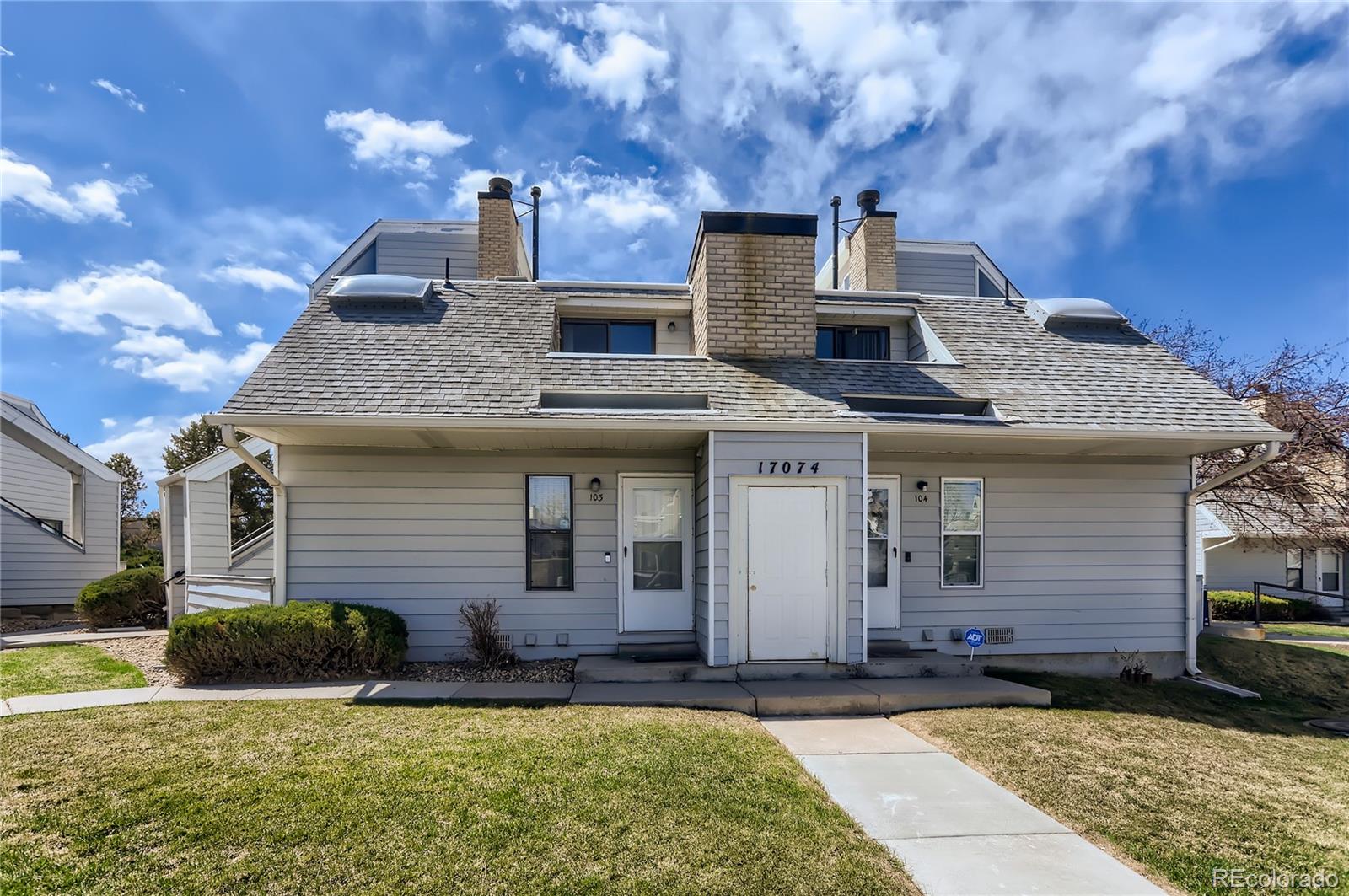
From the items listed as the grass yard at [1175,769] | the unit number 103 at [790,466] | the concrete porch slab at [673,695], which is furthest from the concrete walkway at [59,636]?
the grass yard at [1175,769]

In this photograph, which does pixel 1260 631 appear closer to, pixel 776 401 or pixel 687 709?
pixel 776 401

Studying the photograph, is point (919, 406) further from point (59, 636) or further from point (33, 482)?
point (33, 482)

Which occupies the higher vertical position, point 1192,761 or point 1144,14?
point 1144,14

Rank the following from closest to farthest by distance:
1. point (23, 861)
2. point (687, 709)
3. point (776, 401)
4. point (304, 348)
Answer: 1. point (23, 861)
2. point (687, 709)
3. point (776, 401)
4. point (304, 348)

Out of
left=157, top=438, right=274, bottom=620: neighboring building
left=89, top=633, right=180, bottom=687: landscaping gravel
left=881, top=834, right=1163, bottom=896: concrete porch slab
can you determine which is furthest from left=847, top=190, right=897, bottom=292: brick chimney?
left=89, top=633, right=180, bottom=687: landscaping gravel

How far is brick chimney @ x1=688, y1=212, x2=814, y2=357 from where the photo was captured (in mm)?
8570

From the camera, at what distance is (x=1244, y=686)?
852 cm

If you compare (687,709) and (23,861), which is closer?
(23,861)

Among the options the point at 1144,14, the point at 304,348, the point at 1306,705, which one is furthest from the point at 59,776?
the point at 1144,14

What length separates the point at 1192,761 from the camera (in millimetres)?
5027

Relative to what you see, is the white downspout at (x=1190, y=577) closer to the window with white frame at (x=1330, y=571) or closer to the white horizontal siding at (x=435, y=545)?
the white horizontal siding at (x=435, y=545)

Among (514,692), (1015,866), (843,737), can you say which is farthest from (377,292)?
(1015,866)

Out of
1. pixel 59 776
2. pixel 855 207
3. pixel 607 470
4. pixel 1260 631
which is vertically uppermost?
pixel 855 207

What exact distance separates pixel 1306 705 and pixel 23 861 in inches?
437
